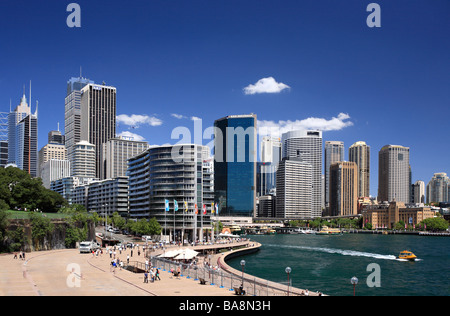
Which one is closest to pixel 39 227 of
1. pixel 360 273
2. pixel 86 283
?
pixel 86 283

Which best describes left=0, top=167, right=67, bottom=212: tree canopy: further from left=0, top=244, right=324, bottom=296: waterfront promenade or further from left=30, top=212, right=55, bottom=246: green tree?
left=0, top=244, right=324, bottom=296: waterfront promenade

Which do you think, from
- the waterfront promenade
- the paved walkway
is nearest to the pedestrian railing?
the waterfront promenade

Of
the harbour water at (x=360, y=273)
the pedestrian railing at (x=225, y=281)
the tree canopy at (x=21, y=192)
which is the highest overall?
the tree canopy at (x=21, y=192)

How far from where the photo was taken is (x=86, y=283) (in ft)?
128

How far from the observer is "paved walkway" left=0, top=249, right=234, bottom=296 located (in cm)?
3422

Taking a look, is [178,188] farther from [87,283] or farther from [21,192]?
[87,283]

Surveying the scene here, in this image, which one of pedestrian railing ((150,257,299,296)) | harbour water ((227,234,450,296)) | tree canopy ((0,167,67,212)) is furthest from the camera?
tree canopy ((0,167,67,212))

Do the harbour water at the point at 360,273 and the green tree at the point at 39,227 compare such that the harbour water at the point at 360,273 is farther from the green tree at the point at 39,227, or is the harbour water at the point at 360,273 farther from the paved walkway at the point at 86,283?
the green tree at the point at 39,227

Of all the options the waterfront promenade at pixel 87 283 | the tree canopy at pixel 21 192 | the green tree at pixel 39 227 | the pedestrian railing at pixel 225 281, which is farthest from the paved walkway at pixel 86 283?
the tree canopy at pixel 21 192

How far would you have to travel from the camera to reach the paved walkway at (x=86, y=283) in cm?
3422
